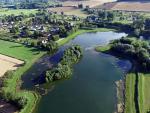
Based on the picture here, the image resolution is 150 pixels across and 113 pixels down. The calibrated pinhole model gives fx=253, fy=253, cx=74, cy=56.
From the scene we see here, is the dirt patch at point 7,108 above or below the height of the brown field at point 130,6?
below

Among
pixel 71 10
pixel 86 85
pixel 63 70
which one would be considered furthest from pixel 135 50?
pixel 71 10

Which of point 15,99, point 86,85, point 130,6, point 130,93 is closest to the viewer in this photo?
point 15,99

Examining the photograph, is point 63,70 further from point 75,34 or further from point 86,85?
point 75,34

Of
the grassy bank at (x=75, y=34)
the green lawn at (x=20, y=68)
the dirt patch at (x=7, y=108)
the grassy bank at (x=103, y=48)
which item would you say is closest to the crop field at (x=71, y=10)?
the grassy bank at (x=75, y=34)

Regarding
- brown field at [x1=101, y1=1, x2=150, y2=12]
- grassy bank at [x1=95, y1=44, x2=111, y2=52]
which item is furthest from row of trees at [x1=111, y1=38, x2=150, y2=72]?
brown field at [x1=101, y1=1, x2=150, y2=12]

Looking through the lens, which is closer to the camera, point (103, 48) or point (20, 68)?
point (20, 68)

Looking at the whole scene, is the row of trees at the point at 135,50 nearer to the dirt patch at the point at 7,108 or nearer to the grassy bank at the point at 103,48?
the grassy bank at the point at 103,48
